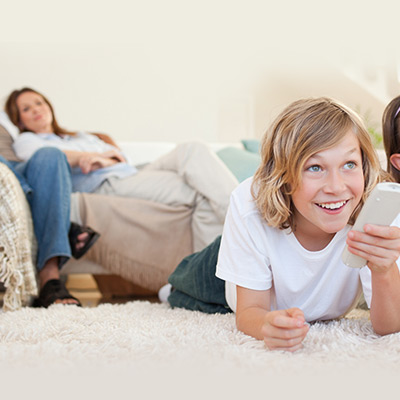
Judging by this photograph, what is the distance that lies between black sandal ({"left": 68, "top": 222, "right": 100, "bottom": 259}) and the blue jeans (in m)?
0.04

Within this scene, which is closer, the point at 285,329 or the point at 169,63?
the point at 285,329

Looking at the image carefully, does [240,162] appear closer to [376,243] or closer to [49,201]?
[49,201]

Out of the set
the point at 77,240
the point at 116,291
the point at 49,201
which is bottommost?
the point at 116,291

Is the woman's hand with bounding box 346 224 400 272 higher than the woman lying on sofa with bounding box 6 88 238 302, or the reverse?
the woman's hand with bounding box 346 224 400 272

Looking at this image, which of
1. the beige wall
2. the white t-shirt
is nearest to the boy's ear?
the white t-shirt

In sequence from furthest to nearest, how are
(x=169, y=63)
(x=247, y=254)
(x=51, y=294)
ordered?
(x=169, y=63) < (x=51, y=294) < (x=247, y=254)

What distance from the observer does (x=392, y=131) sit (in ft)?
3.94

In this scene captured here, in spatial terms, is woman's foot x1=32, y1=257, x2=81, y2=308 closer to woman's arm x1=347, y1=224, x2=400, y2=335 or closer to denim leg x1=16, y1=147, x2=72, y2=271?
denim leg x1=16, y1=147, x2=72, y2=271

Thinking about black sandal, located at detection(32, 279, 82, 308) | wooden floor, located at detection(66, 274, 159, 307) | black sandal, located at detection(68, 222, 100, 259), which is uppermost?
black sandal, located at detection(68, 222, 100, 259)

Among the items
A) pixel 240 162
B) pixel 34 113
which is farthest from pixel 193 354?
pixel 34 113

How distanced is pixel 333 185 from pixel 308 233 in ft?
0.53

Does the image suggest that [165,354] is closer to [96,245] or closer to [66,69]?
[96,245]

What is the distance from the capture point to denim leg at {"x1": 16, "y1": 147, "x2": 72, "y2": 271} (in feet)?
4.89

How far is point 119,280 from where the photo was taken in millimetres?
2189
